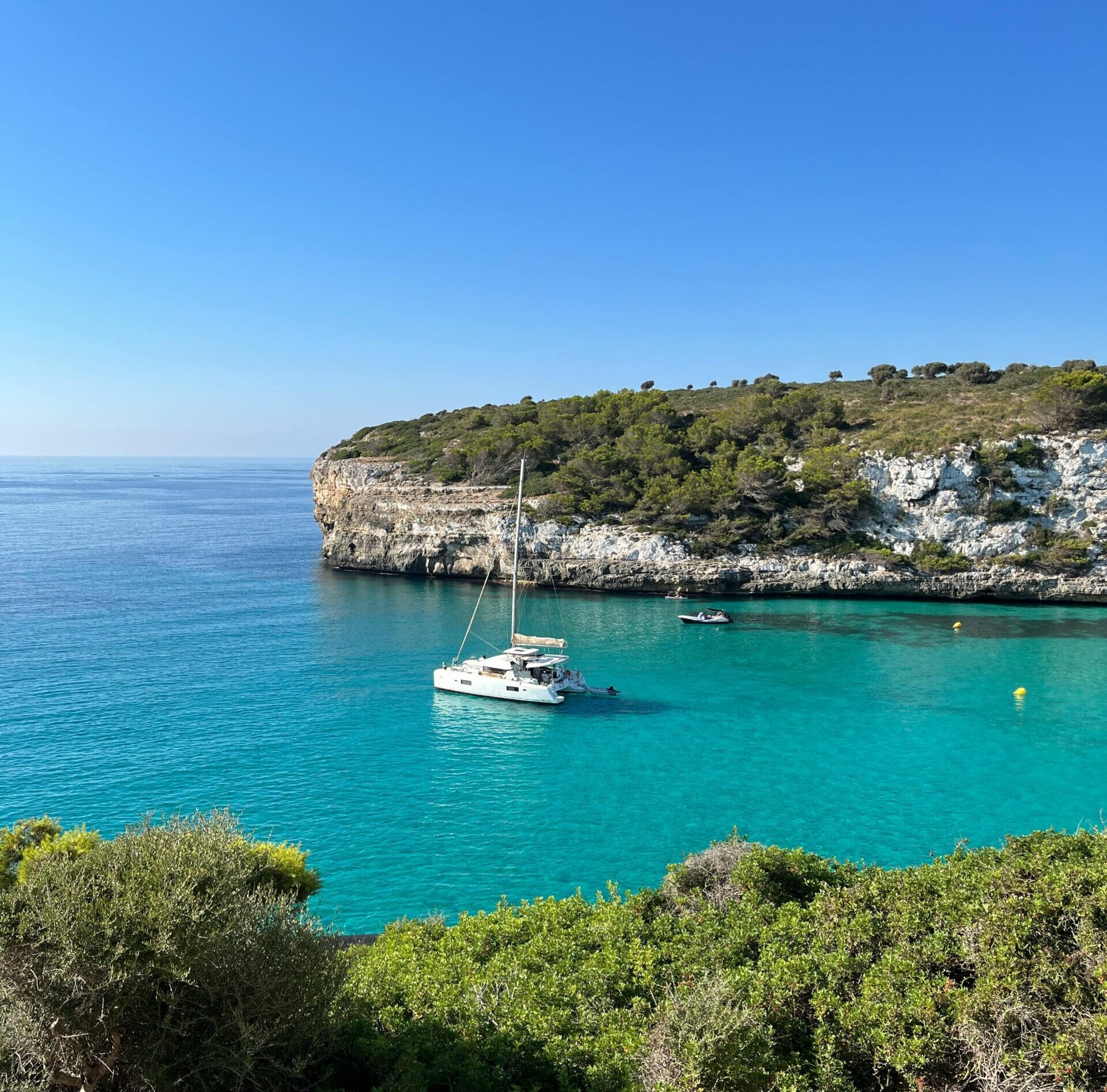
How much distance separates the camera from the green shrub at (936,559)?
51.2m

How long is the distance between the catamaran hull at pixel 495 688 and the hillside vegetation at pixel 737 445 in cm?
2671

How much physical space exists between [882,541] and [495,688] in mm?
35680

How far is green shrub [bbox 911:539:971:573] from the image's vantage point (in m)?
51.2

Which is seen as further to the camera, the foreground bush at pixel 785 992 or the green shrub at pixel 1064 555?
the green shrub at pixel 1064 555

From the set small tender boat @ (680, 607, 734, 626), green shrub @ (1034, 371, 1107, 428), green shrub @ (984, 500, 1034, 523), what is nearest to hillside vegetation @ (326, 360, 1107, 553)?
green shrub @ (1034, 371, 1107, 428)

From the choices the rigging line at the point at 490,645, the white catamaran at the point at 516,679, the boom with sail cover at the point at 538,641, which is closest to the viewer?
the white catamaran at the point at 516,679

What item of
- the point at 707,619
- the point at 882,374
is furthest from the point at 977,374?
the point at 707,619

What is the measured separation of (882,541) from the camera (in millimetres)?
54062

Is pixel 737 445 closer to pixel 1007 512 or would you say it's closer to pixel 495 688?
pixel 1007 512

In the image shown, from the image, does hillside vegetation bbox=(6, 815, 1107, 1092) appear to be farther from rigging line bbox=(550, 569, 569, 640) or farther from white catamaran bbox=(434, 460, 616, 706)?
rigging line bbox=(550, 569, 569, 640)

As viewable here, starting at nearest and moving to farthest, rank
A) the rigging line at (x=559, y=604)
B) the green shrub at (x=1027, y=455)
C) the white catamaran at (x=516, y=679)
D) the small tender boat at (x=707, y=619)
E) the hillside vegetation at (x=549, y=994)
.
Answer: the hillside vegetation at (x=549, y=994) → the white catamaran at (x=516, y=679) → the rigging line at (x=559, y=604) → the small tender boat at (x=707, y=619) → the green shrub at (x=1027, y=455)

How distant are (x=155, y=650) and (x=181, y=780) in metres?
16.0

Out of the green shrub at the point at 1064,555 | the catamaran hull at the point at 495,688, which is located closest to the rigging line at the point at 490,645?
the catamaran hull at the point at 495,688

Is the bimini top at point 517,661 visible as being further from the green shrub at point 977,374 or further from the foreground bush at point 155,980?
the green shrub at point 977,374
